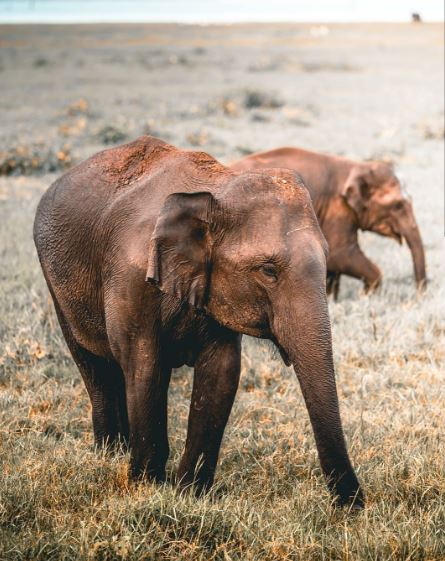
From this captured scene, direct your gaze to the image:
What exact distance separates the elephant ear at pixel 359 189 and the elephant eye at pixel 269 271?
5618mm

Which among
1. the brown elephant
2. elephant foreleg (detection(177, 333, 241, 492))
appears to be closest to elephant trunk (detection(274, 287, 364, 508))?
elephant foreleg (detection(177, 333, 241, 492))

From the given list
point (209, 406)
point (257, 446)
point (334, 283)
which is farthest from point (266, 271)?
point (334, 283)

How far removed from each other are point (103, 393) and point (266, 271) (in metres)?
1.84

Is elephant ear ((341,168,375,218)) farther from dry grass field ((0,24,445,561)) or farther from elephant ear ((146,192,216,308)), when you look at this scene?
elephant ear ((146,192,216,308))

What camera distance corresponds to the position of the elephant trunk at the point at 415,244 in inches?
349

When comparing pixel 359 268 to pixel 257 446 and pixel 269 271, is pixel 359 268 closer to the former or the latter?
pixel 257 446

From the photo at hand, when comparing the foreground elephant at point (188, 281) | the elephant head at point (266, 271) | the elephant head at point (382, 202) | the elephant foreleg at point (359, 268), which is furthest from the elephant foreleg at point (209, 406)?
the elephant head at point (382, 202)

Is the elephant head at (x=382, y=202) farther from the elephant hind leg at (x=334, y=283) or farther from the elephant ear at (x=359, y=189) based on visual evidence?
the elephant hind leg at (x=334, y=283)

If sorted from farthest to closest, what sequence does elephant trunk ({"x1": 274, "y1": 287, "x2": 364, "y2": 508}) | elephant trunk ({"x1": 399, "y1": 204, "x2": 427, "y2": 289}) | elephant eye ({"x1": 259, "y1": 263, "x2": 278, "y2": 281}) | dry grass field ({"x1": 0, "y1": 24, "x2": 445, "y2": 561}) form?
elephant trunk ({"x1": 399, "y1": 204, "x2": 427, "y2": 289}), dry grass field ({"x1": 0, "y1": 24, "x2": 445, "y2": 561}), elephant eye ({"x1": 259, "y1": 263, "x2": 278, "y2": 281}), elephant trunk ({"x1": 274, "y1": 287, "x2": 364, "y2": 508})

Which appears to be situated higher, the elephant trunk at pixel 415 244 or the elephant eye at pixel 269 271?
the elephant eye at pixel 269 271

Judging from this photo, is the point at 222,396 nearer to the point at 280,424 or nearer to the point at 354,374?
the point at 280,424

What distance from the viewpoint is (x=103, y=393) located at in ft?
16.7

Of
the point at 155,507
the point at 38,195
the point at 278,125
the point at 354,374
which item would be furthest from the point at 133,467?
the point at 278,125

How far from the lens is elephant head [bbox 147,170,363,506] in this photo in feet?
11.6
